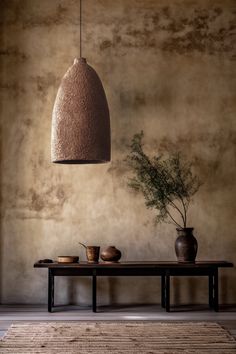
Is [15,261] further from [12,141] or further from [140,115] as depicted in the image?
[140,115]

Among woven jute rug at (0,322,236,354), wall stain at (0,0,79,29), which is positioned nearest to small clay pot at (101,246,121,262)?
woven jute rug at (0,322,236,354)

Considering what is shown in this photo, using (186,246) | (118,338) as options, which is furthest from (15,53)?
(118,338)

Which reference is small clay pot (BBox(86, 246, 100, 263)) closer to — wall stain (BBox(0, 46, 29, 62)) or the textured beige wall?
the textured beige wall

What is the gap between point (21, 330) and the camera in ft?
17.3

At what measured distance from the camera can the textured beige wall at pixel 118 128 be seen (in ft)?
23.9

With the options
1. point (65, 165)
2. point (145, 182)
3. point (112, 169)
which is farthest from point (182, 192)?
point (65, 165)

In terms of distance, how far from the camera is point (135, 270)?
6.61 metres

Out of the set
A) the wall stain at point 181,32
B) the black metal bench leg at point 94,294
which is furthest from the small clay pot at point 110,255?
the wall stain at point 181,32

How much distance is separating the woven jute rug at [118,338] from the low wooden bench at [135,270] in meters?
0.86

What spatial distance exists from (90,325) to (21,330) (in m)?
0.68

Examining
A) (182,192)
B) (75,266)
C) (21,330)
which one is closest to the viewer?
(21,330)

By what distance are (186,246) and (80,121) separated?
1899mm

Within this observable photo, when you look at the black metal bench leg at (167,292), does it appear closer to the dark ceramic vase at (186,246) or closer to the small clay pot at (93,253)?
the dark ceramic vase at (186,246)

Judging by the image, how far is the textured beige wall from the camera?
23.9ft
